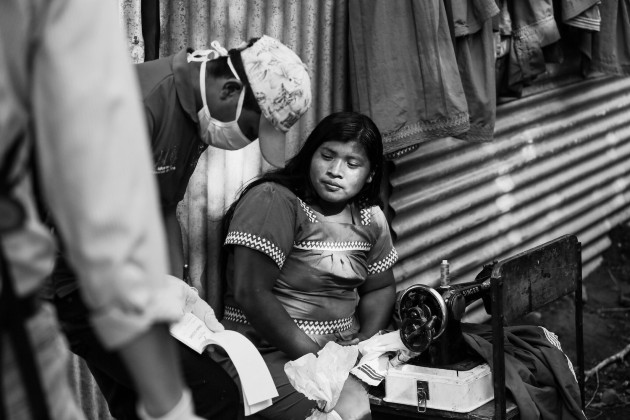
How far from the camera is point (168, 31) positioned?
3816 mm

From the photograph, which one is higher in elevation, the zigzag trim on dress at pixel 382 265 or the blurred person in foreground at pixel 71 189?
the blurred person in foreground at pixel 71 189

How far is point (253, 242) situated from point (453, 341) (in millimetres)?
890

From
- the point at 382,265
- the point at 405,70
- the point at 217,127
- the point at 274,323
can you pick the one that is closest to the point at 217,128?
the point at 217,127

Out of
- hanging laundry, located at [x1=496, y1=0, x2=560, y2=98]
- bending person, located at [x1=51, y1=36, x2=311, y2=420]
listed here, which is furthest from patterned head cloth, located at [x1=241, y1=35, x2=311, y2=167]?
hanging laundry, located at [x1=496, y1=0, x2=560, y2=98]

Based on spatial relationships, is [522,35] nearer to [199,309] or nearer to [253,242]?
[253,242]

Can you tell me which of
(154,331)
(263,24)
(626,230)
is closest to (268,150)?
(263,24)

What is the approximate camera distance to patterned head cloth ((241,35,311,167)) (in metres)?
3.05

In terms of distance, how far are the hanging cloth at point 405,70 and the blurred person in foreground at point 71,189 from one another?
3.17 metres

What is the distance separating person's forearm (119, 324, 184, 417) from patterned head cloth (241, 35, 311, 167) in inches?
69.1

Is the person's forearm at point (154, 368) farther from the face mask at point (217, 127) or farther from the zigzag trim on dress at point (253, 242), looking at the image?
the zigzag trim on dress at point (253, 242)

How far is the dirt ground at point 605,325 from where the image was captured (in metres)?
5.45

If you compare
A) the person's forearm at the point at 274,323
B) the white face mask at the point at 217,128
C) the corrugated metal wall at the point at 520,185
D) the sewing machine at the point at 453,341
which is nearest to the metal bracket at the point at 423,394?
the sewing machine at the point at 453,341

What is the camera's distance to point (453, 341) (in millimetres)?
3725

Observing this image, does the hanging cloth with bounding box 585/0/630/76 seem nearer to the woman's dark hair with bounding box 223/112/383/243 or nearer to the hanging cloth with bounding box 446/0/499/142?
the hanging cloth with bounding box 446/0/499/142
